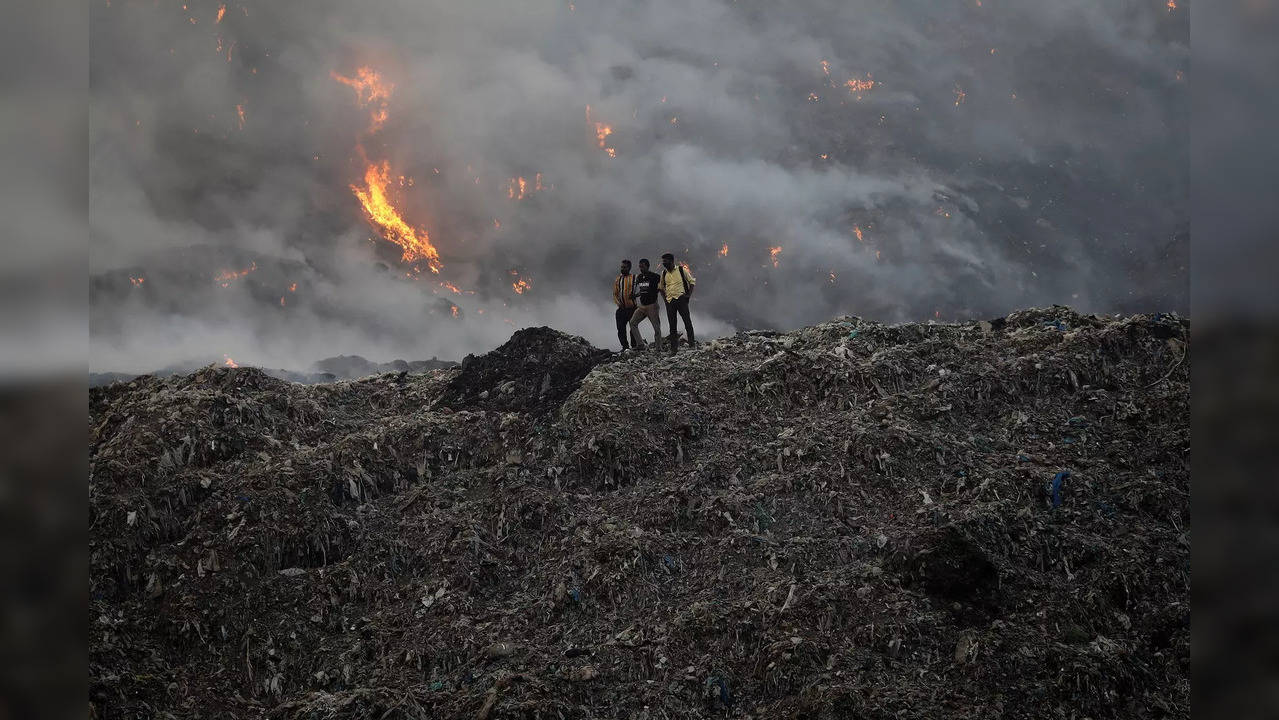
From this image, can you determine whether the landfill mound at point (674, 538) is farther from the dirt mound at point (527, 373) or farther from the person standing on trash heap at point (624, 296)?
the person standing on trash heap at point (624, 296)

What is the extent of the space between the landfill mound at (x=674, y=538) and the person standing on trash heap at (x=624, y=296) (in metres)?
1.67

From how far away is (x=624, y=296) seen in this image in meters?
14.7

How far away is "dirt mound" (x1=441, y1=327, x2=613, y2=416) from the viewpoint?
1334cm

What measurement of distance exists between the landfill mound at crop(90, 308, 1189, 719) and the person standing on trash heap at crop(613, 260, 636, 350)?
65.6 inches

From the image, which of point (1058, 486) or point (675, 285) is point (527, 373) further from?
point (1058, 486)

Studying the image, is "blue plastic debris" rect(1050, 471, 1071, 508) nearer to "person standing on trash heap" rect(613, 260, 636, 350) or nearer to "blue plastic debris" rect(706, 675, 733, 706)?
"blue plastic debris" rect(706, 675, 733, 706)

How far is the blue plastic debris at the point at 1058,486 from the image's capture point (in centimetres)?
972

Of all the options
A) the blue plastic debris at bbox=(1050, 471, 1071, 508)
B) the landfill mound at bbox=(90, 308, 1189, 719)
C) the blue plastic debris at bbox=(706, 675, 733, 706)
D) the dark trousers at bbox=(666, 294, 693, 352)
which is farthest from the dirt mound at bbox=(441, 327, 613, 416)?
the blue plastic debris at bbox=(1050, 471, 1071, 508)

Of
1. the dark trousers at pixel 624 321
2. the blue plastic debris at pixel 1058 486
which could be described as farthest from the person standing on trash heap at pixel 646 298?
the blue plastic debris at pixel 1058 486

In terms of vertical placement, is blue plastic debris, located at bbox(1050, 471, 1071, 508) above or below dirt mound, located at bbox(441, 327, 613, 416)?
below

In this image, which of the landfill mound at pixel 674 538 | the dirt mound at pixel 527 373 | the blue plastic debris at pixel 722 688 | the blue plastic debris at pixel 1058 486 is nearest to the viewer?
the blue plastic debris at pixel 722 688

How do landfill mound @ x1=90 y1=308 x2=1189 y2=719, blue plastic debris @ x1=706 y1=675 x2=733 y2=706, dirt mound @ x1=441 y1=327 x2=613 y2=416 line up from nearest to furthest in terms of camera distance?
blue plastic debris @ x1=706 y1=675 x2=733 y2=706
landfill mound @ x1=90 y1=308 x2=1189 y2=719
dirt mound @ x1=441 y1=327 x2=613 y2=416

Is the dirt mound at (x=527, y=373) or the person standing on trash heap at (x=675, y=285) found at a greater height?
the person standing on trash heap at (x=675, y=285)

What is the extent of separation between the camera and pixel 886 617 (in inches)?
315
